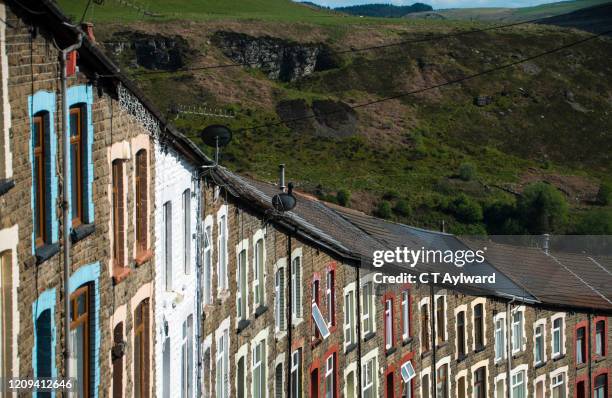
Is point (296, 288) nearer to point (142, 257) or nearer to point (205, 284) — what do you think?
point (205, 284)

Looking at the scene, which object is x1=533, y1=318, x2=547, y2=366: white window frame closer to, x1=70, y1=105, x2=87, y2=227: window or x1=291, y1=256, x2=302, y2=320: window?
x1=291, y1=256, x2=302, y2=320: window

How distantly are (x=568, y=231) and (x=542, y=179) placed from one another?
20.8 meters

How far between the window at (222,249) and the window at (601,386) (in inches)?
936

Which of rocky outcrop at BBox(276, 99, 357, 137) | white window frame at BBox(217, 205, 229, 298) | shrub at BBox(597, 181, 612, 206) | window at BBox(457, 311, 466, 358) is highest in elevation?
white window frame at BBox(217, 205, 229, 298)

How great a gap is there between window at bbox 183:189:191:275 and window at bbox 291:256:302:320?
23.9 feet

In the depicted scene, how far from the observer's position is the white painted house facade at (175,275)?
2075 centimetres

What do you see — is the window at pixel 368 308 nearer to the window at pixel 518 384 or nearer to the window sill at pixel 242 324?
the window sill at pixel 242 324

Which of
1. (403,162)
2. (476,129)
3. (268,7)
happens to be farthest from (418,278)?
(268,7)

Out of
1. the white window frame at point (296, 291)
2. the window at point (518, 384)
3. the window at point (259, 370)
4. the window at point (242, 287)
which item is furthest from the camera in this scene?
the window at point (518, 384)

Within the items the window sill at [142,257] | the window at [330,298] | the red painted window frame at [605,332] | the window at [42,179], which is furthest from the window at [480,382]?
the window at [42,179]

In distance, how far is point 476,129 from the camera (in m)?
145

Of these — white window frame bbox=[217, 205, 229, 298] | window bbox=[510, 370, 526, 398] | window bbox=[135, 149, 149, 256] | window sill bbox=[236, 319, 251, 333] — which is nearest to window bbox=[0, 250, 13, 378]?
window bbox=[135, 149, 149, 256]

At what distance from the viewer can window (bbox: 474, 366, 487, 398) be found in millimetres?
40938

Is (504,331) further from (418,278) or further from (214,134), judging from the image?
(214,134)
